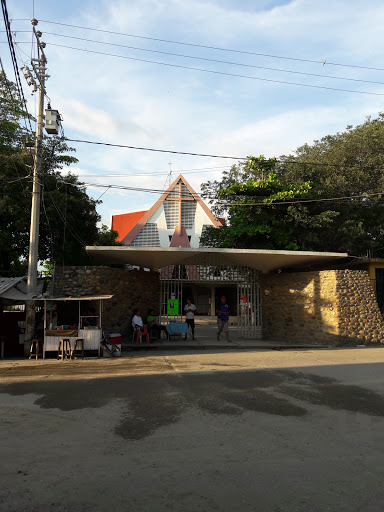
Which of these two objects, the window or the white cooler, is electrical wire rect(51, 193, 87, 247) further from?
the window

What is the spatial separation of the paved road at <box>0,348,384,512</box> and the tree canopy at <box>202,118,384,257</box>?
10.5 meters

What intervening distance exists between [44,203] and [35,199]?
5.18 meters

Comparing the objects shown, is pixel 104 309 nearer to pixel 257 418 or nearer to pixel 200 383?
pixel 200 383

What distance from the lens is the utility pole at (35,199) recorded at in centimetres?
1167

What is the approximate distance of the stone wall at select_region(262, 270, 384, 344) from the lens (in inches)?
557

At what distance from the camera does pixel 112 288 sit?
14.5m

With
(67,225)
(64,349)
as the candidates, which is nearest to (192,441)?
(64,349)

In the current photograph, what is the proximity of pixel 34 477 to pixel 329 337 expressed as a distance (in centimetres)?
1258

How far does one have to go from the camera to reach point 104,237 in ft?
84.7

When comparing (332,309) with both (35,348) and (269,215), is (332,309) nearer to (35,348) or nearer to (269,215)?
(269,215)

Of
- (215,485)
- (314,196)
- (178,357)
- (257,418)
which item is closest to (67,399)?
(257,418)

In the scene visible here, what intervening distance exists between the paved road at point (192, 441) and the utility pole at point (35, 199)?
3.20 meters

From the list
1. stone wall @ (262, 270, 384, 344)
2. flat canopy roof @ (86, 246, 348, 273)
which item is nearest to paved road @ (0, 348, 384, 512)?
stone wall @ (262, 270, 384, 344)

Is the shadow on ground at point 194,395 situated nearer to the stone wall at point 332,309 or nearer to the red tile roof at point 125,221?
the stone wall at point 332,309
